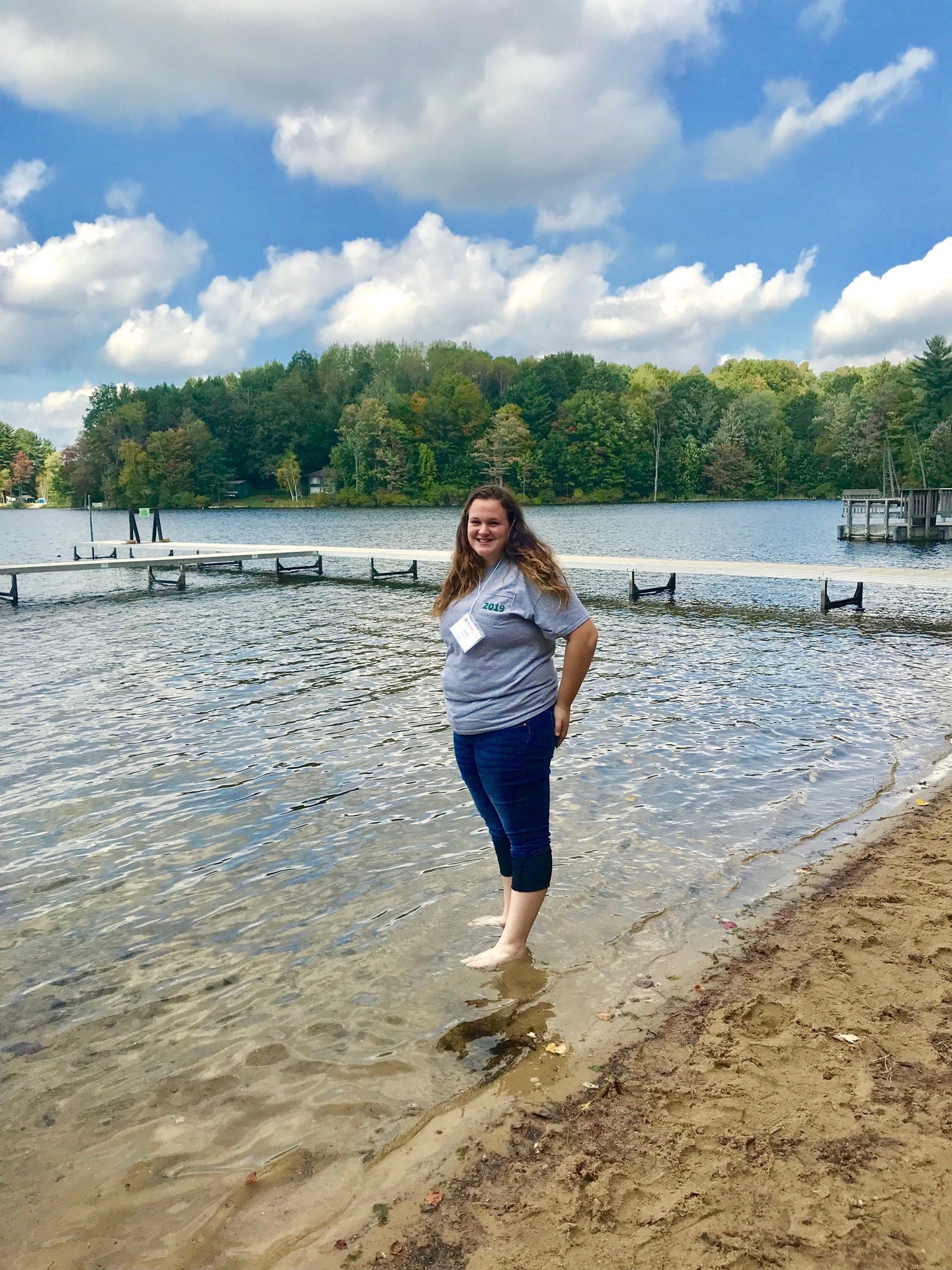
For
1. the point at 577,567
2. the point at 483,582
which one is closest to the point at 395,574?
the point at 577,567

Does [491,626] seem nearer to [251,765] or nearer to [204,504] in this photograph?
[251,765]

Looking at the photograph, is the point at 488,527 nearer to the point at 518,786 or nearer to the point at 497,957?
the point at 518,786

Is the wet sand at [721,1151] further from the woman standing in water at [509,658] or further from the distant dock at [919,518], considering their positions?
the distant dock at [919,518]

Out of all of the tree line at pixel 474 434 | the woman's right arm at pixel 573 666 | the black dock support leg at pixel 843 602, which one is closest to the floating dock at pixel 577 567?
the black dock support leg at pixel 843 602

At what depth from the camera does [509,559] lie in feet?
12.0

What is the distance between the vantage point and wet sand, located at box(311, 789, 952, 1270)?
2453 millimetres

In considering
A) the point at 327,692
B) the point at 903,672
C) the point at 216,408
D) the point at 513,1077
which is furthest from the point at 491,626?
the point at 216,408

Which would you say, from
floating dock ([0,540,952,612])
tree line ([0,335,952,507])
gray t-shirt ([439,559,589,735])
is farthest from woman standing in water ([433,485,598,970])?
tree line ([0,335,952,507])

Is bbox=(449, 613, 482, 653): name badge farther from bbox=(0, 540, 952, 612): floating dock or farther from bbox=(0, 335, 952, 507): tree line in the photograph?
bbox=(0, 335, 952, 507): tree line

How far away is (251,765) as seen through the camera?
8.07 meters

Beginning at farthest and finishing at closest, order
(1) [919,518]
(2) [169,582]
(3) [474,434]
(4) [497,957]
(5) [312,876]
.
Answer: (3) [474,434]
(1) [919,518]
(2) [169,582]
(5) [312,876]
(4) [497,957]

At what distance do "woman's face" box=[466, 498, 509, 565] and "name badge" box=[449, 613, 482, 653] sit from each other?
29 cm

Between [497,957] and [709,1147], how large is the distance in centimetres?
157

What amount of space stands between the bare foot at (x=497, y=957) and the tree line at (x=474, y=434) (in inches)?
3935
